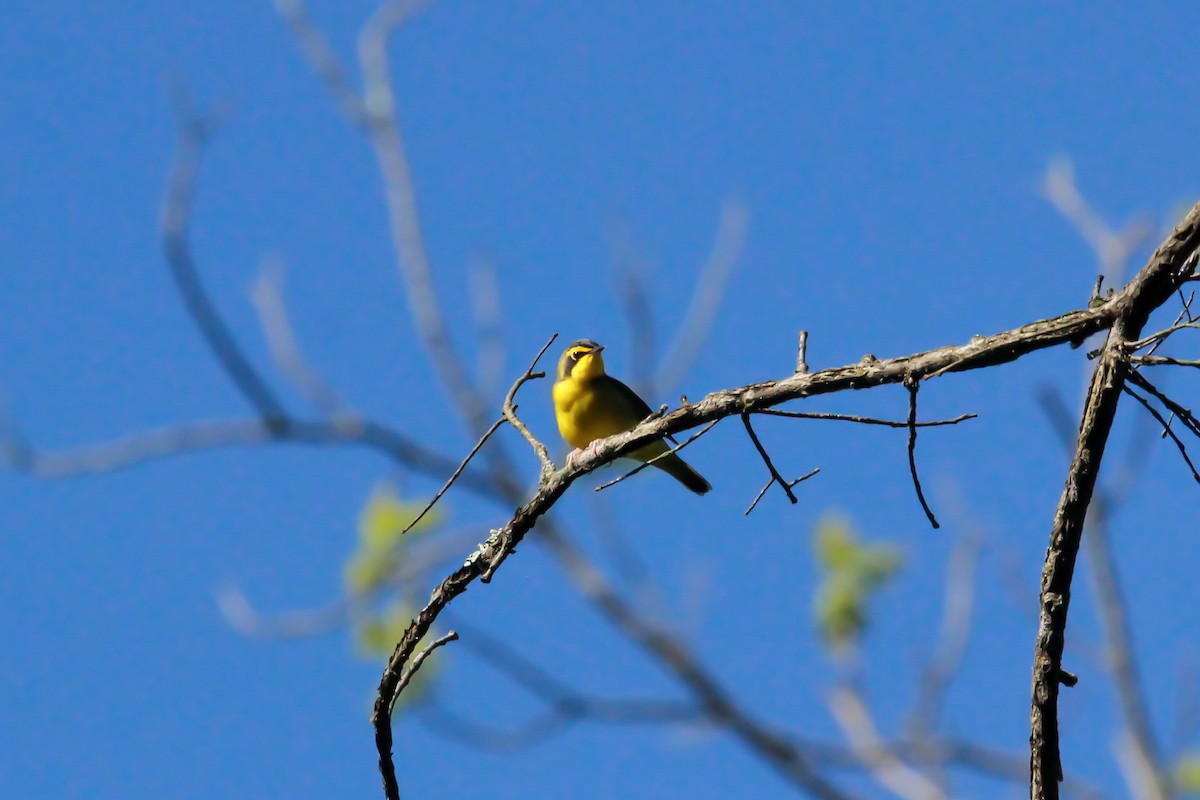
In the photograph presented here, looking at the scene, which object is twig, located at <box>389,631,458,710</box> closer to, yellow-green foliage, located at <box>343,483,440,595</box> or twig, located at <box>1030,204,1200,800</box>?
twig, located at <box>1030,204,1200,800</box>

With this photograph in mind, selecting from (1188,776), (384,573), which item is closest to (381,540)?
(384,573)

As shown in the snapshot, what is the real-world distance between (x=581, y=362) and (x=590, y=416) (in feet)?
1.69

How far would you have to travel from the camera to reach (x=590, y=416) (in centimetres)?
948

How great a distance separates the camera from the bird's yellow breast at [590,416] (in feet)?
31.1

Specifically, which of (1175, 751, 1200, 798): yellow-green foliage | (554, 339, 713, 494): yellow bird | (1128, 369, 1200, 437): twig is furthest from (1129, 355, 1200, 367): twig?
(1175, 751, 1200, 798): yellow-green foliage

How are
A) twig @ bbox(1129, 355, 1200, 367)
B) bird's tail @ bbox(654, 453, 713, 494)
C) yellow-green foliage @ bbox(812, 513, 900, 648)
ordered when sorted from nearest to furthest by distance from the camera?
twig @ bbox(1129, 355, 1200, 367) < bird's tail @ bbox(654, 453, 713, 494) < yellow-green foliage @ bbox(812, 513, 900, 648)

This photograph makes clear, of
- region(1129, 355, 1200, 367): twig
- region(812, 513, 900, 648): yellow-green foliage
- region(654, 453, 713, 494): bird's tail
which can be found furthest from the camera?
region(812, 513, 900, 648): yellow-green foliage

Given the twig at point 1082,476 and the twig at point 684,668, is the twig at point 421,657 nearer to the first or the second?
the twig at point 1082,476

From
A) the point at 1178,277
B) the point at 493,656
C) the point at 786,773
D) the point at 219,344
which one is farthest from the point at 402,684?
the point at 786,773

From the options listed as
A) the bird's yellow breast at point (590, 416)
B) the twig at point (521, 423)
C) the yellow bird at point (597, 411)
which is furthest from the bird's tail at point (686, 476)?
the twig at point (521, 423)

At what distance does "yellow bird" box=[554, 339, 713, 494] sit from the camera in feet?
31.1

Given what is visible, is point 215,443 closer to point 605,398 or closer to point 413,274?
point 413,274

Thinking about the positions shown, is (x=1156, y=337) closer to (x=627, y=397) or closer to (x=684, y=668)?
(x=627, y=397)

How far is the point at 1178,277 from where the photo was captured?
313 cm
